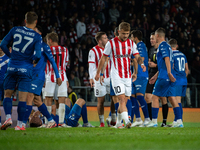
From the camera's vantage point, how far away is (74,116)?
7.05m

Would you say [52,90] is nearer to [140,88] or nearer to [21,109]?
[21,109]

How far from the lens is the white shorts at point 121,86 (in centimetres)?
588

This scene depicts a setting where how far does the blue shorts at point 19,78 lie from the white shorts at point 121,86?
5.00 ft

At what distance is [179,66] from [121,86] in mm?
2312

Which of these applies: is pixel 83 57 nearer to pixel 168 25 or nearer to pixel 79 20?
pixel 79 20

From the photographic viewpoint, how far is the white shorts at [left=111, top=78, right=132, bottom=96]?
19.3 feet

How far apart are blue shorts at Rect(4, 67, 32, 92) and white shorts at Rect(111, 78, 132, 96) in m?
1.53

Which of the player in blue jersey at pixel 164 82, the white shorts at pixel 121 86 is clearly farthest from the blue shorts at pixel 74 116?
the player in blue jersey at pixel 164 82

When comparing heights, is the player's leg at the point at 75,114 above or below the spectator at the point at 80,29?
below

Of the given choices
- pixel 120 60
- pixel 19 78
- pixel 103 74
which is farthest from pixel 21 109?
pixel 103 74

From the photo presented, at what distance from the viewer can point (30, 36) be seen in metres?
5.53

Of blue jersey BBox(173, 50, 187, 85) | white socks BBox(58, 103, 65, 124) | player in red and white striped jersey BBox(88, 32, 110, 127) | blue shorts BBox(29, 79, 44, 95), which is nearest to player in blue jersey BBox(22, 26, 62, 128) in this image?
blue shorts BBox(29, 79, 44, 95)

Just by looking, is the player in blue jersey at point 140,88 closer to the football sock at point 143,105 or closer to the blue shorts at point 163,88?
the football sock at point 143,105

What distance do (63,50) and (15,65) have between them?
2.04 m
